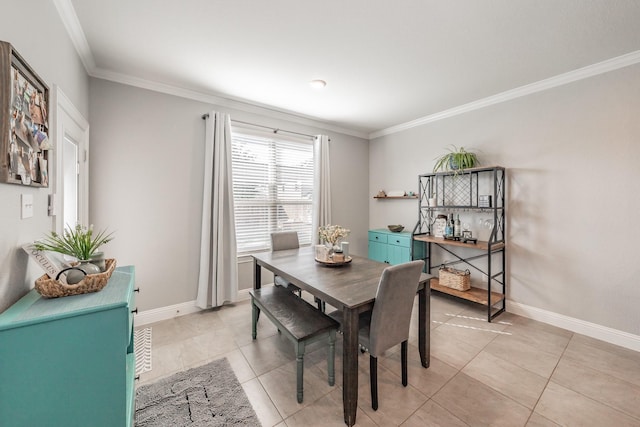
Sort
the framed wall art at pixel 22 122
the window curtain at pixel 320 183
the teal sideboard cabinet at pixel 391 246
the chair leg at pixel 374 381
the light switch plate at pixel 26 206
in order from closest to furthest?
the framed wall art at pixel 22 122, the light switch plate at pixel 26 206, the chair leg at pixel 374 381, the teal sideboard cabinet at pixel 391 246, the window curtain at pixel 320 183

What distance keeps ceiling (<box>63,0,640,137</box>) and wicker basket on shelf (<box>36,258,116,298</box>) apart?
177 centimetres

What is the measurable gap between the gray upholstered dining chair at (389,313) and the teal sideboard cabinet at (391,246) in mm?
1986

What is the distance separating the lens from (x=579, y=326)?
8.35 feet

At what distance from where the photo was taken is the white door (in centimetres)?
165

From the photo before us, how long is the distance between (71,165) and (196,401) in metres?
2.20

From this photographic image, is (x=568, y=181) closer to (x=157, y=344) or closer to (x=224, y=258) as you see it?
(x=224, y=258)

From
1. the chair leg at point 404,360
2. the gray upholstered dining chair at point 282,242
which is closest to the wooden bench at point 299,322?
the chair leg at point 404,360

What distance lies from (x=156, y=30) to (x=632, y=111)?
4183 millimetres

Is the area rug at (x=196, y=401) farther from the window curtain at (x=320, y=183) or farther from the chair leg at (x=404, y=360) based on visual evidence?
the window curtain at (x=320, y=183)

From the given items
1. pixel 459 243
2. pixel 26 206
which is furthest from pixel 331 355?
pixel 459 243

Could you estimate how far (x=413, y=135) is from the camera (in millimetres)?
4035

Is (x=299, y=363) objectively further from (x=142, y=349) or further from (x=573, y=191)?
(x=573, y=191)

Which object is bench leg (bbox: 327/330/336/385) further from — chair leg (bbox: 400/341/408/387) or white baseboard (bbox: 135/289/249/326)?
white baseboard (bbox: 135/289/249/326)

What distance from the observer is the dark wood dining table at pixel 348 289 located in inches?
58.7
